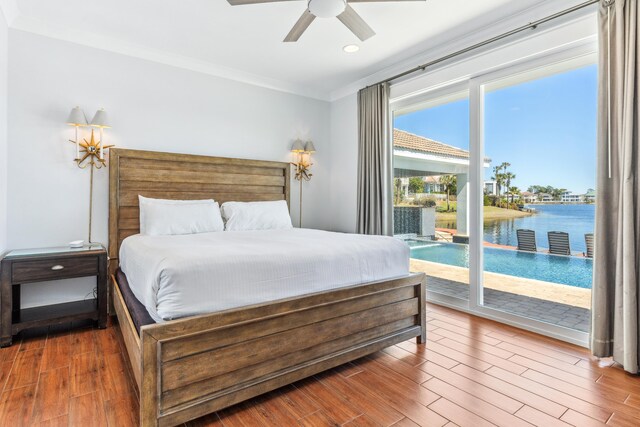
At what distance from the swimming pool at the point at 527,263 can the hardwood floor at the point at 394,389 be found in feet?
1.81

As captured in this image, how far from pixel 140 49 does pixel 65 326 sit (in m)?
2.79

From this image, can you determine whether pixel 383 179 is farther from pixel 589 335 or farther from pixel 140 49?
pixel 140 49

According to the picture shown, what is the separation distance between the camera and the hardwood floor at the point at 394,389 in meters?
1.74

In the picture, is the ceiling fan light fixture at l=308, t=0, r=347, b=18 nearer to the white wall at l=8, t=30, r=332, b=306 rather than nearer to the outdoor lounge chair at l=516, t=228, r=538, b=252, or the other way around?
the white wall at l=8, t=30, r=332, b=306


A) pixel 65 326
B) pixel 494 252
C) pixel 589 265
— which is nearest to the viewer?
pixel 589 265

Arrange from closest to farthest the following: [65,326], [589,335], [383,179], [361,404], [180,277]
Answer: [180,277]
[361,404]
[589,335]
[65,326]
[383,179]

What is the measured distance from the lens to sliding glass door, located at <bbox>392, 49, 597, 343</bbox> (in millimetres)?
2754

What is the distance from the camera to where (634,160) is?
223 cm

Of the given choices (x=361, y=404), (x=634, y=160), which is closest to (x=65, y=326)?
(x=361, y=404)

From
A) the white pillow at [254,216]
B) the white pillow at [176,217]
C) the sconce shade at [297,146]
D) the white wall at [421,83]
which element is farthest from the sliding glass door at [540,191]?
the white pillow at [176,217]

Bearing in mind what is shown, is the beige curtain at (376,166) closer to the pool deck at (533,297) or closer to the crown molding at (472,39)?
the crown molding at (472,39)

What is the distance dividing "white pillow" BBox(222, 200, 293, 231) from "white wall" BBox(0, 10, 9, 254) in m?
1.85

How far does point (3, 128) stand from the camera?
2871 mm

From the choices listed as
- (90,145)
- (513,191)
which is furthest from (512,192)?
(90,145)
